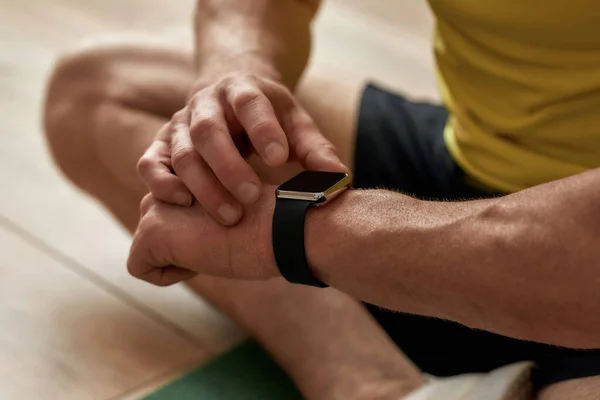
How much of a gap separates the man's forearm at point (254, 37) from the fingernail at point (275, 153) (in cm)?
17

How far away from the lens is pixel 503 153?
941 millimetres

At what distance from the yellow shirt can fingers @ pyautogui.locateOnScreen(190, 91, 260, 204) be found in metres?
0.33

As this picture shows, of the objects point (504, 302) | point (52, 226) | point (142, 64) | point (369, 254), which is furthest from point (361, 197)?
point (52, 226)

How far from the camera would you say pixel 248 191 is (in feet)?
2.50

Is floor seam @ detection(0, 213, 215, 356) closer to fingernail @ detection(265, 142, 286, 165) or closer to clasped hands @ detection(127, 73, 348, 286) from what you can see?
clasped hands @ detection(127, 73, 348, 286)

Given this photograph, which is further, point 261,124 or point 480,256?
point 261,124

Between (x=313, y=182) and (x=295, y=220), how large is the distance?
0.05 m

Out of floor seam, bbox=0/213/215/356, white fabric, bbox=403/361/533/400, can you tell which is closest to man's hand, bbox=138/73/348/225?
white fabric, bbox=403/361/533/400

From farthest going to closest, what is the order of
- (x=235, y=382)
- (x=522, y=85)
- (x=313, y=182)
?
1. (x=235, y=382)
2. (x=522, y=85)
3. (x=313, y=182)

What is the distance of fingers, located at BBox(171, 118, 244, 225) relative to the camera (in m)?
0.77

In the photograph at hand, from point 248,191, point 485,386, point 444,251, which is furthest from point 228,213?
point 485,386

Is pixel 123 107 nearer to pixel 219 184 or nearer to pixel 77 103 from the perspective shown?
pixel 77 103

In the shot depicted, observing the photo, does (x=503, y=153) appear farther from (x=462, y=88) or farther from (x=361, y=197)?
(x=361, y=197)

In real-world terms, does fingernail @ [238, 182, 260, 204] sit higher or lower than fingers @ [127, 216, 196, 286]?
higher
